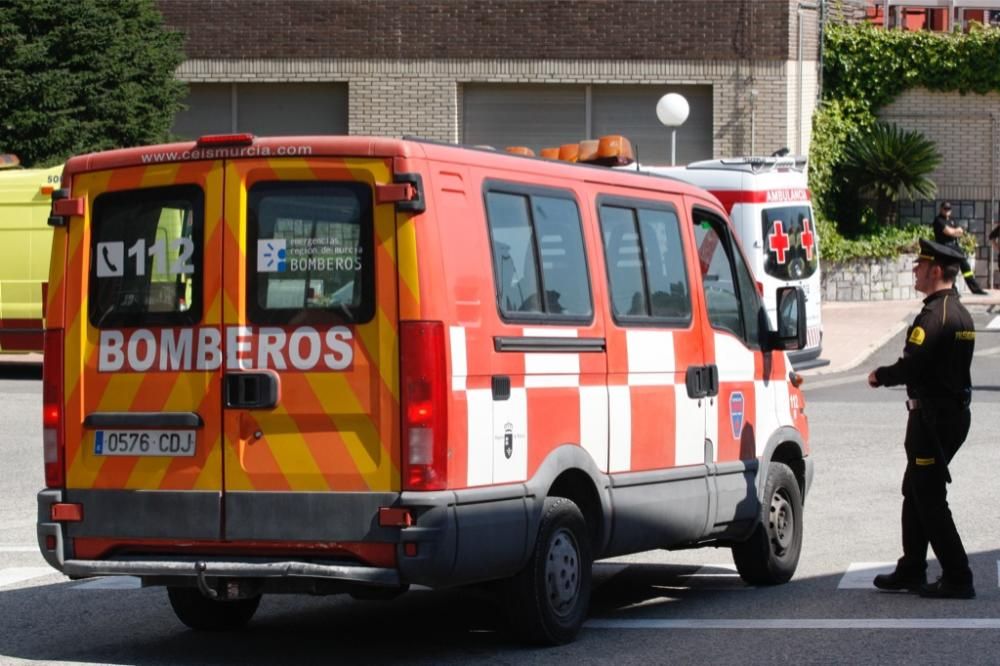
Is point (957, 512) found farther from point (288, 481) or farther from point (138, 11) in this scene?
point (138, 11)

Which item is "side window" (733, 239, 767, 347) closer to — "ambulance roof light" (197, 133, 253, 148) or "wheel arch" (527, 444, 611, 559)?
"wheel arch" (527, 444, 611, 559)

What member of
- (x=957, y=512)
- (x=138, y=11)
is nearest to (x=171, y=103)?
(x=138, y=11)

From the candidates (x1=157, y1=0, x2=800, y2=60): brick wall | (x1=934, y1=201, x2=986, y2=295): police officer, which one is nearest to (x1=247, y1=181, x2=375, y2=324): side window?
(x1=934, y1=201, x2=986, y2=295): police officer

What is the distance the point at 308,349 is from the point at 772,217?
17419 millimetres

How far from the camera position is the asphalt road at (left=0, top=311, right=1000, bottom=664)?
27.5 ft

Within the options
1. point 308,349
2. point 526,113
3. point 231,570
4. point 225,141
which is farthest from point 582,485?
point 526,113

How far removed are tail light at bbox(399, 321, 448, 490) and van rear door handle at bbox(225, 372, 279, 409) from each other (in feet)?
1.93

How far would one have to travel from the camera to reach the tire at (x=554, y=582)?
8.21 m

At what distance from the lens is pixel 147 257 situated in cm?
817

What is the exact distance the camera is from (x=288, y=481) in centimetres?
776

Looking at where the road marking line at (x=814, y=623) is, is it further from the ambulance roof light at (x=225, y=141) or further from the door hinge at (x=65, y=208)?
the door hinge at (x=65, y=208)

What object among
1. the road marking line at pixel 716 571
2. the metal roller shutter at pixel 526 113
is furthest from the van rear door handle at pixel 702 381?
the metal roller shutter at pixel 526 113

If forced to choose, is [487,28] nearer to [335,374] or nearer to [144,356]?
[144,356]

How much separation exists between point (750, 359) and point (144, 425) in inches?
145
